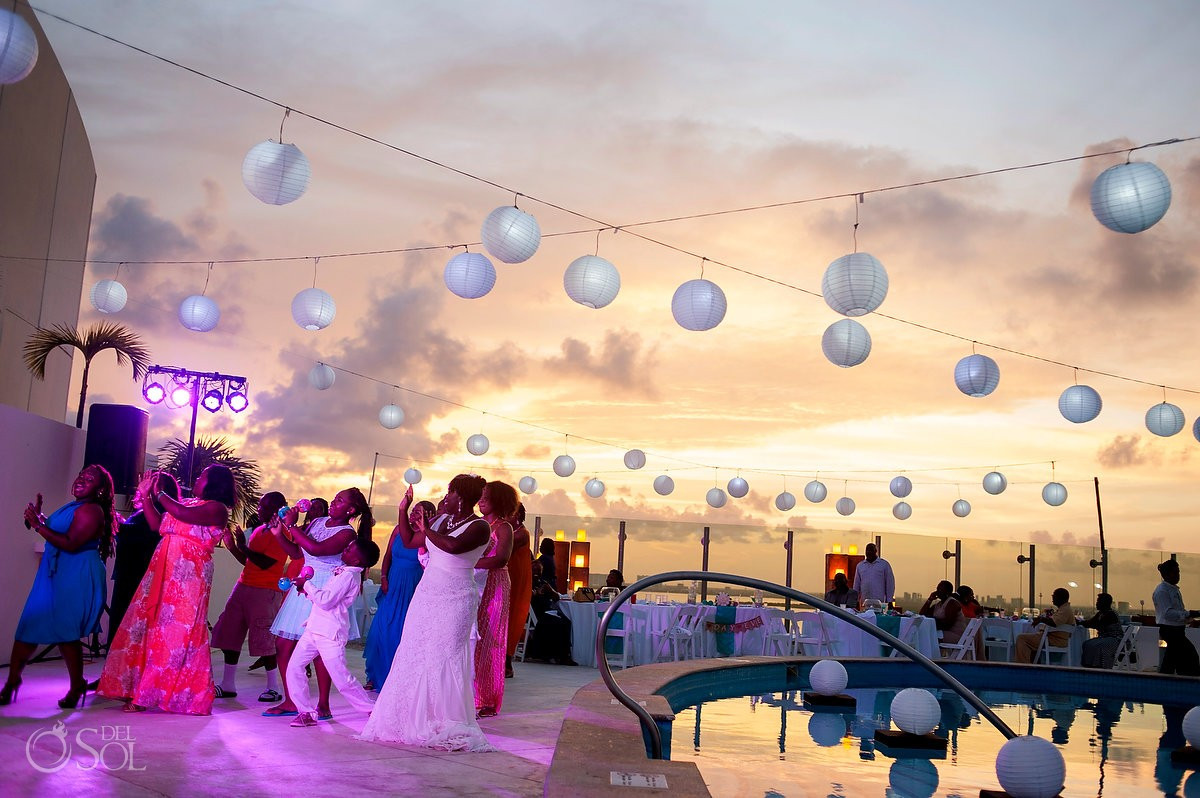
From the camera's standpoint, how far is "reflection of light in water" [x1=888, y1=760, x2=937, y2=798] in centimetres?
514

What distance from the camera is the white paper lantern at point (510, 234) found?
22.3ft

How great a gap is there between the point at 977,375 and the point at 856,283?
2573 mm

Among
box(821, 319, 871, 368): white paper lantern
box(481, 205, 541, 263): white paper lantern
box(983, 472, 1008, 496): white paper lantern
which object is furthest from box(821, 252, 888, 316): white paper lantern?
box(983, 472, 1008, 496): white paper lantern

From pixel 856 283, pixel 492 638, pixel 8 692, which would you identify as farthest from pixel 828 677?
pixel 8 692

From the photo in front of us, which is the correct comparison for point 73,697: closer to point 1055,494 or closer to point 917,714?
point 917,714

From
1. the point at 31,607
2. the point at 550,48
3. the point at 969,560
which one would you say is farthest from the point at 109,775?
the point at 969,560

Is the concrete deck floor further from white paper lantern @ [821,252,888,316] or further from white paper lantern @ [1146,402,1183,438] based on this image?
white paper lantern @ [1146,402,1183,438]

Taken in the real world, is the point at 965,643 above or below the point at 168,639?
below

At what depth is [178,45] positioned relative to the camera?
11320 millimetres

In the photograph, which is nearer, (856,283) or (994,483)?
(856,283)

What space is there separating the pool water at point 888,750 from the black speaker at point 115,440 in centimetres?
475

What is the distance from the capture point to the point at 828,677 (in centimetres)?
841

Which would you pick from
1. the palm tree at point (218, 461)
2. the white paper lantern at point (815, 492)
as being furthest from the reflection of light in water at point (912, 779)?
the palm tree at point (218, 461)

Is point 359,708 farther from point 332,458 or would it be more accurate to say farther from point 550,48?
point 332,458
